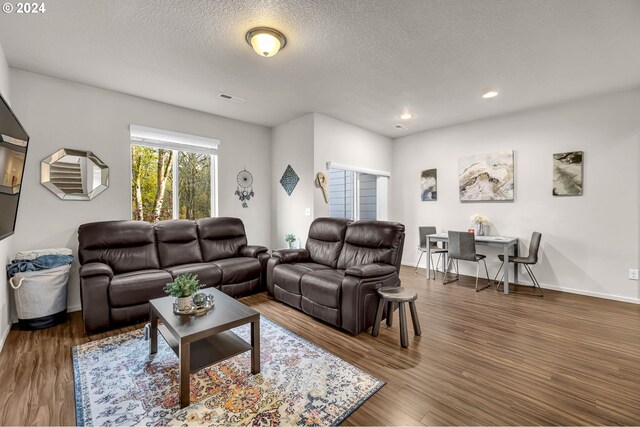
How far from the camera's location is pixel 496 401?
5.93 feet

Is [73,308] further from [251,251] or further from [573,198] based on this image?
[573,198]

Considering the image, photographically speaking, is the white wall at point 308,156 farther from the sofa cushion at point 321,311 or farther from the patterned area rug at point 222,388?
the patterned area rug at point 222,388

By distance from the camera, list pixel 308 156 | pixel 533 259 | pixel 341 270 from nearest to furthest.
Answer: pixel 341 270 < pixel 533 259 < pixel 308 156

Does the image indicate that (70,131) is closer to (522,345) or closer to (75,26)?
(75,26)

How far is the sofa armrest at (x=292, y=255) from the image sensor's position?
375cm

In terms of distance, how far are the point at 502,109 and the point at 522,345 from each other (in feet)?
11.7

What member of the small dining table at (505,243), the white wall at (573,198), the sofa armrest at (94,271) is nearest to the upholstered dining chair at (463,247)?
the small dining table at (505,243)

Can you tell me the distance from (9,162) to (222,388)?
84.9 inches

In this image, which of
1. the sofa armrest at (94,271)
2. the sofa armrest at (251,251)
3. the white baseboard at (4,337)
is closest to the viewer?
the white baseboard at (4,337)

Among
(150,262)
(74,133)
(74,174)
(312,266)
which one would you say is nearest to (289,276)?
(312,266)

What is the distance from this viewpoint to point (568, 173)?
412 centimetres

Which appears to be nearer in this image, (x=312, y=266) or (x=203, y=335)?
(x=203, y=335)

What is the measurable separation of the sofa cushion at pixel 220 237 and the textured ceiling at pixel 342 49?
1.79 m

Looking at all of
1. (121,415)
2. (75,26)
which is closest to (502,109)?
(75,26)
